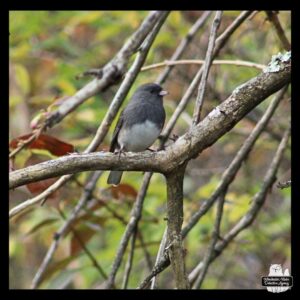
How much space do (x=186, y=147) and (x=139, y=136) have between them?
1483 mm

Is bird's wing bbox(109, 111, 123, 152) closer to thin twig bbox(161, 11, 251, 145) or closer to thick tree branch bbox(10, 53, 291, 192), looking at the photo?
thin twig bbox(161, 11, 251, 145)

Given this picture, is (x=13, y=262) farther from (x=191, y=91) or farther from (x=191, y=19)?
(x=191, y=91)

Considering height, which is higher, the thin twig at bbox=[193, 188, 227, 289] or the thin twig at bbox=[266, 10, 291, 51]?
the thin twig at bbox=[266, 10, 291, 51]

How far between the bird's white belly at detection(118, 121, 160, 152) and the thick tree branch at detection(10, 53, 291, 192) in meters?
1.36

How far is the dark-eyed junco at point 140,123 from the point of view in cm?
361

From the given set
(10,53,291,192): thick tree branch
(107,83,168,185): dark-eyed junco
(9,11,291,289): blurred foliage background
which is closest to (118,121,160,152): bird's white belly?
(107,83,168,185): dark-eyed junco

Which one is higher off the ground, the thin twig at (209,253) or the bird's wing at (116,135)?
the bird's wing at (116,135)

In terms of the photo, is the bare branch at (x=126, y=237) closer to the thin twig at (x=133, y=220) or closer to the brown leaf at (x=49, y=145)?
the thin twig at (x=133, y=220)

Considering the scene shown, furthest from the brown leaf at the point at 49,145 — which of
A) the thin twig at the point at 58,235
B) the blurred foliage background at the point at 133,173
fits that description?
the thin twig at the point at 58,235

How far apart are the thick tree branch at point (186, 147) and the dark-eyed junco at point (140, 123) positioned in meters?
1.37

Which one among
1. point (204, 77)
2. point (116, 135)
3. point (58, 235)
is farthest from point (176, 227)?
point (116, 135)

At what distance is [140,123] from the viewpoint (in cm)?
367

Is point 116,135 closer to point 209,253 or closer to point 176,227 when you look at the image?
point 209,253

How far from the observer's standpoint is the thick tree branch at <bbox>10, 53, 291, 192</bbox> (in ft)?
6.40
